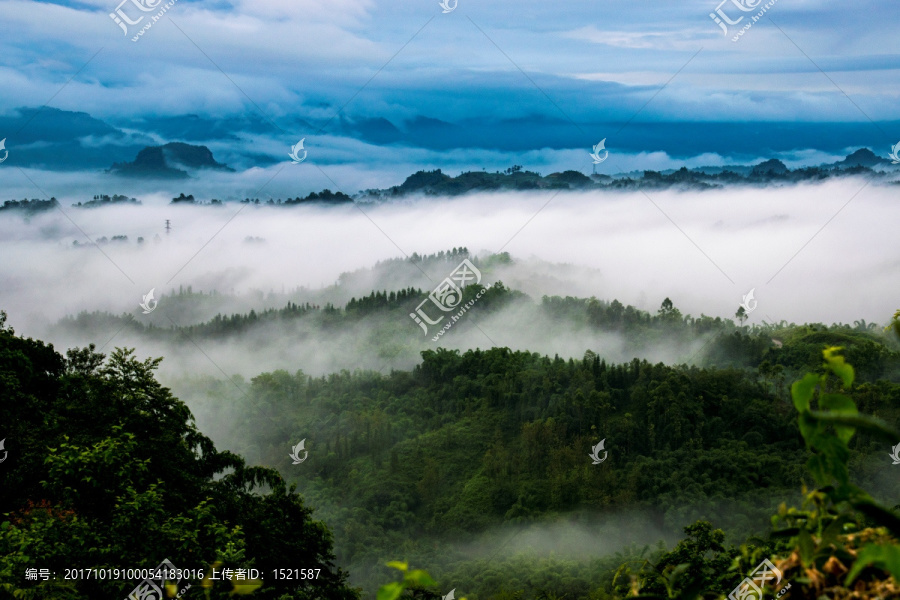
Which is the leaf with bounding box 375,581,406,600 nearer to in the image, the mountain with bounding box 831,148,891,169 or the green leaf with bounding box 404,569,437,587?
the green leaf with bounding box 404,569,437,587

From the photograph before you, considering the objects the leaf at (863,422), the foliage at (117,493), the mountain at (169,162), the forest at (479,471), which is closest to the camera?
the leaf at (863,422)

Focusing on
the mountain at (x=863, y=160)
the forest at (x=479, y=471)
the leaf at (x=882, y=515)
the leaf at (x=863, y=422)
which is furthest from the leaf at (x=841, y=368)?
the mountain at (x=863, y=160)

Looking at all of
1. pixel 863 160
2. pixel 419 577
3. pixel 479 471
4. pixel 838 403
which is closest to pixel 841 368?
pixel 838 403

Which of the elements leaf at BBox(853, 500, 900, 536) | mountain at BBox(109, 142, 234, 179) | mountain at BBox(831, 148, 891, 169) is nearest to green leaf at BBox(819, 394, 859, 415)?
leaf at BBox(853, 500, 900, 536)

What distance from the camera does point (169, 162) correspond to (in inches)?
7269

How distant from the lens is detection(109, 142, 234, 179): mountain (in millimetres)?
180375

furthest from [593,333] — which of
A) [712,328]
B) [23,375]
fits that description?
[23,375]

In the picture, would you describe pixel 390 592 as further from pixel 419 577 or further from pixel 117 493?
pixel 117 493

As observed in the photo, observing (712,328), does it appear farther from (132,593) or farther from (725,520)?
(132,593)

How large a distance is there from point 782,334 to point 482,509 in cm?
5331

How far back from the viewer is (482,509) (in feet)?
233

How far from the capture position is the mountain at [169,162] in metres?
180

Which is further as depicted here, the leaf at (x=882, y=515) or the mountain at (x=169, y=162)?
the mountain at (x=169, y=162)

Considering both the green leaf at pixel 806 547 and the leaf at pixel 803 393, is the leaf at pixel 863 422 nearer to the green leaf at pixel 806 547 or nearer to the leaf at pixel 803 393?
the leaf at pixel 803 393
